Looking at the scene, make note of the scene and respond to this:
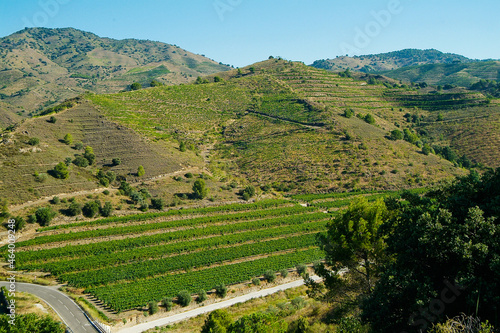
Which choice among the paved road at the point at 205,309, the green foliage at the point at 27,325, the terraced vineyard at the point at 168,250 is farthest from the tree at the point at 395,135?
the green foliage at the point at 27,325

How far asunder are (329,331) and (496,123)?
4134 inches

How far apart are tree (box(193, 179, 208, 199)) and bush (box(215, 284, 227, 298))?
27.5 meters

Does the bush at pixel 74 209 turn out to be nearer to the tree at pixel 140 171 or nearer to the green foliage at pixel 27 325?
the tree at pixel 140 171

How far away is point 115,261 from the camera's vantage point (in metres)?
43.2

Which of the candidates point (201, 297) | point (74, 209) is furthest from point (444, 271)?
point (74, 209)

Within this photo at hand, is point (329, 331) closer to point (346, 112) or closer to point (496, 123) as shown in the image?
point (346, 112)

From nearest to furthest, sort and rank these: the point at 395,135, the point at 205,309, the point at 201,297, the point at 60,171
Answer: the point at 205,309
the point at 201,297
the point at 60,171
the point at 395,135

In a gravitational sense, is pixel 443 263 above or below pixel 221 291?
above

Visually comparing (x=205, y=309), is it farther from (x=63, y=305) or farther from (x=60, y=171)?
(x=60, y=171)

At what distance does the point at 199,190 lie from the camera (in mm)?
63500

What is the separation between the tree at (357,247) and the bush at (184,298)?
653 inches

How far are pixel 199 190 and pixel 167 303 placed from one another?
3060cm

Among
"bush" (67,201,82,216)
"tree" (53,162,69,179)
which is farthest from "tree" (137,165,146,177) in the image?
"bush" (67,201,82,216)

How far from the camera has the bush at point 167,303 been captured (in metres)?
34.3
